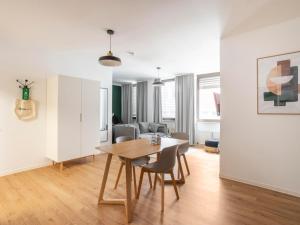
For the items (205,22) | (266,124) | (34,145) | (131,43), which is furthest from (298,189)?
(34,145)

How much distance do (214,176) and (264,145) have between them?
3.46 feet

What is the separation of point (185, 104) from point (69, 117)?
4012mm

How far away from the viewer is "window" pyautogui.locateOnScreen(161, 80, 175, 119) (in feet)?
23.3

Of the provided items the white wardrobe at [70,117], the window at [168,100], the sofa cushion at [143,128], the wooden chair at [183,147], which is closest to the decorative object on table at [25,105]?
the white wardrobe at [70,117]

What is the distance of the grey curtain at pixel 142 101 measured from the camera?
25.0 feet

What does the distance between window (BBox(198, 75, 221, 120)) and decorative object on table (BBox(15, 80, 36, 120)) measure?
5.12m

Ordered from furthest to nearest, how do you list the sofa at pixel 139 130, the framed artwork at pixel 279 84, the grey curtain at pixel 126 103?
the grey curtain at pixel 126 103
the sofa at pixel 139 130
the framed artwork at pixel 279 84

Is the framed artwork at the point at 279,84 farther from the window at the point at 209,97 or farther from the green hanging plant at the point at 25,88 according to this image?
the green hanging plant at the point at 25,88

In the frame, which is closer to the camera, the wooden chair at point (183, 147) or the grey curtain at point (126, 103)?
the wooden chair at point (183, 147)

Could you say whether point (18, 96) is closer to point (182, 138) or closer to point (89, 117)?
point (89, 117)

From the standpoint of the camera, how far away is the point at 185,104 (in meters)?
6.44

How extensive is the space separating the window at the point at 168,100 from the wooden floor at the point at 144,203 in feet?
13.1

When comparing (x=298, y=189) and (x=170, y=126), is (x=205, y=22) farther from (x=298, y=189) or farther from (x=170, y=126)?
(x=170, y=126)

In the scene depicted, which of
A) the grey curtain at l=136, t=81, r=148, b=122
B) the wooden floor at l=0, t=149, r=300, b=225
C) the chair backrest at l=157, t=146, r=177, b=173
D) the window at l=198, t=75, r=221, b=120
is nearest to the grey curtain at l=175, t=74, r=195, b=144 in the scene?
the window at l=198, t=75, r=221, b=120
